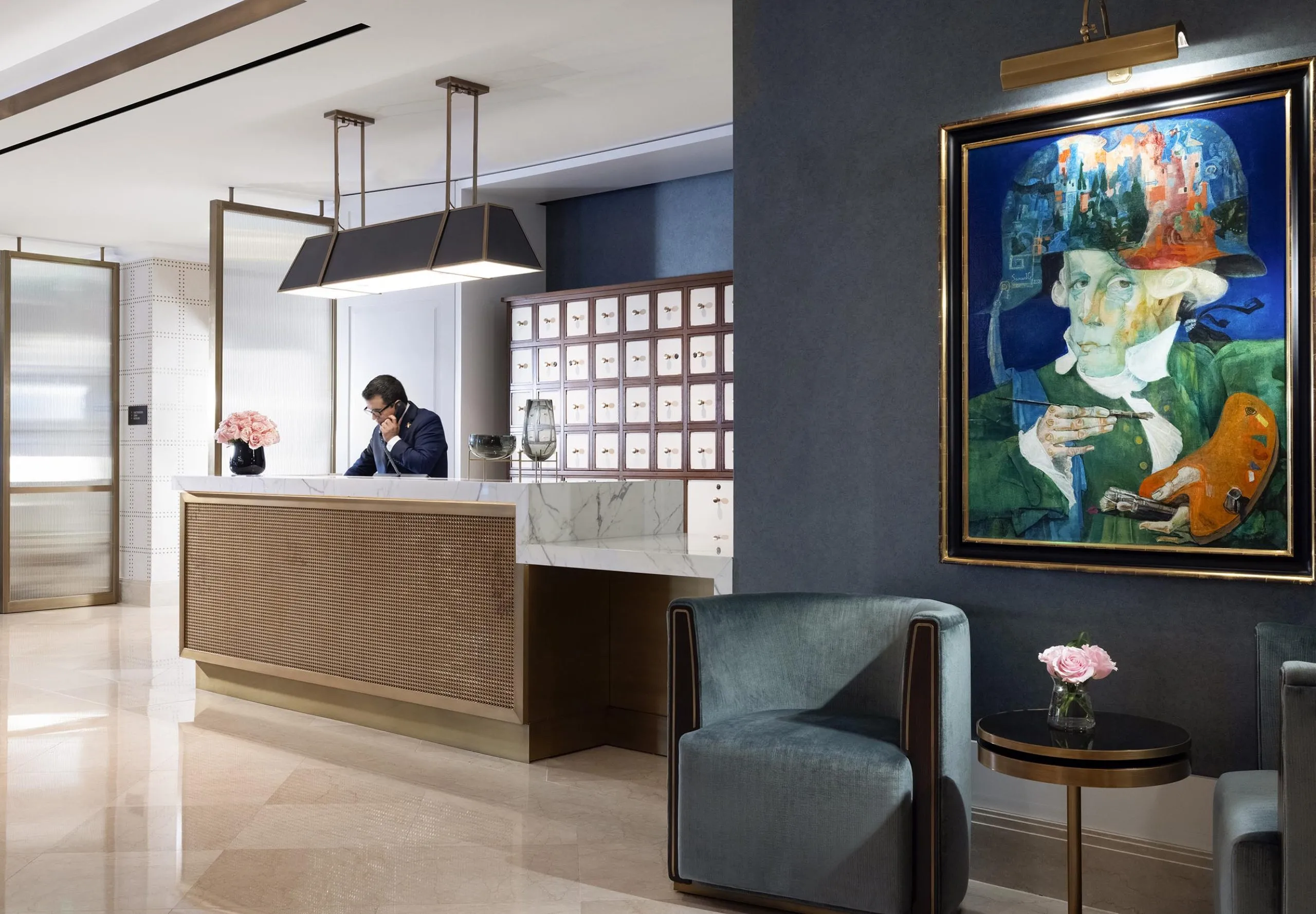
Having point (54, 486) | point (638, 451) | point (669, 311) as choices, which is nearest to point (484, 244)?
point (669, 311)

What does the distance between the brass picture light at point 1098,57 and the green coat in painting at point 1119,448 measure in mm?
695

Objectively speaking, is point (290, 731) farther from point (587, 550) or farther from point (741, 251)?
point (741, 251)

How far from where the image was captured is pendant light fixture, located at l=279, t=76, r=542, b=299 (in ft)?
17.3

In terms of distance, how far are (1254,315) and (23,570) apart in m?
8.54

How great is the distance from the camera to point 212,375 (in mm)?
6430

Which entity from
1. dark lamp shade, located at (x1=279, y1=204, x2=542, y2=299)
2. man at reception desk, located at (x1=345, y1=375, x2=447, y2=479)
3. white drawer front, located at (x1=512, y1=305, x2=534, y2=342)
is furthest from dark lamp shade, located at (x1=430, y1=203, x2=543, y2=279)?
white drawer front, located at (x1=512, y1=305, x2=534, y2=342)

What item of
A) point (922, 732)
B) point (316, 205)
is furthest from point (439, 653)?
point (316, 205)

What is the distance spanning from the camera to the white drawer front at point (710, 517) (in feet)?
13.6

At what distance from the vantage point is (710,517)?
14.9 feet

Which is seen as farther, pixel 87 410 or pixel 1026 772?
pixel 87 410

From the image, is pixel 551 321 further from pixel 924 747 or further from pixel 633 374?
pixel 924 747

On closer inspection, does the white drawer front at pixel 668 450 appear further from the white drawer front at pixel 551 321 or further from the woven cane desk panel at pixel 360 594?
the woven cane desk panel at pixel 360 594

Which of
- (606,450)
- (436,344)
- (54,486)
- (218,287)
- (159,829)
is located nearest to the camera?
(159,829)

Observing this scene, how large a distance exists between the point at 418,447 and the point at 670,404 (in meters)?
1.47
